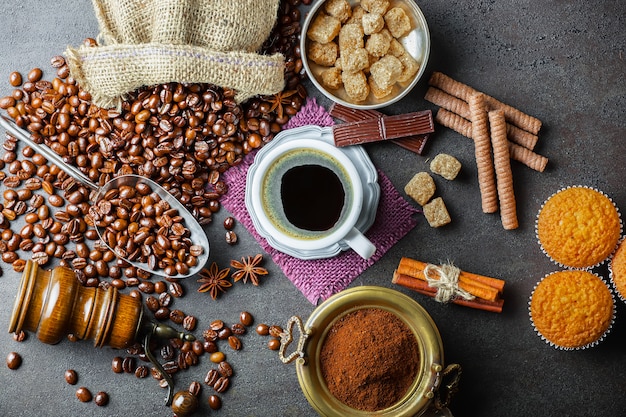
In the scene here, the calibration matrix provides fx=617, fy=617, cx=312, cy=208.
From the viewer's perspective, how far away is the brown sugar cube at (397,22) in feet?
5.92

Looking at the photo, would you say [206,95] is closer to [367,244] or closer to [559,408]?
[367,244]

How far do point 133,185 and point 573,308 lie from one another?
135cm

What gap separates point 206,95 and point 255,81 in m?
0.16

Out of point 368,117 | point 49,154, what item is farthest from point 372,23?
point 49,154

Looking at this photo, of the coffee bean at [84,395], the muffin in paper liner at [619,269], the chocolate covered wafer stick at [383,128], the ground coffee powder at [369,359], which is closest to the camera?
the ground coffee powder at [369,359]

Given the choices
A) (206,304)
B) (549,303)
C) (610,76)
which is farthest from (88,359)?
(610,76)

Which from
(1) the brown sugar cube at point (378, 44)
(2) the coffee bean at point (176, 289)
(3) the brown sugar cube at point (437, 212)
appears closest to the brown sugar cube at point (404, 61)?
(1) the brown sugar cube at point (378, 44)

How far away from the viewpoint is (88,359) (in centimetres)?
200

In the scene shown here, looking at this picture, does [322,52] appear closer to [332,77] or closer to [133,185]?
[332,77]

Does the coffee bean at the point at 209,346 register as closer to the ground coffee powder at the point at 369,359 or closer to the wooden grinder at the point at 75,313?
the wooden grinder at the point at 75,313

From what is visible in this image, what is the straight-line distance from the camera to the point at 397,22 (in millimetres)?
1816

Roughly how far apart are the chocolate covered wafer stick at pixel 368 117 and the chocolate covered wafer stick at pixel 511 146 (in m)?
0.07

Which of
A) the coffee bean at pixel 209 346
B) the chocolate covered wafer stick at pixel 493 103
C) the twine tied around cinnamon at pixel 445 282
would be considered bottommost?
the coffee bean at pixel 209 346

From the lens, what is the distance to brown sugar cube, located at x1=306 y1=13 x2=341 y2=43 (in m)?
1.81
